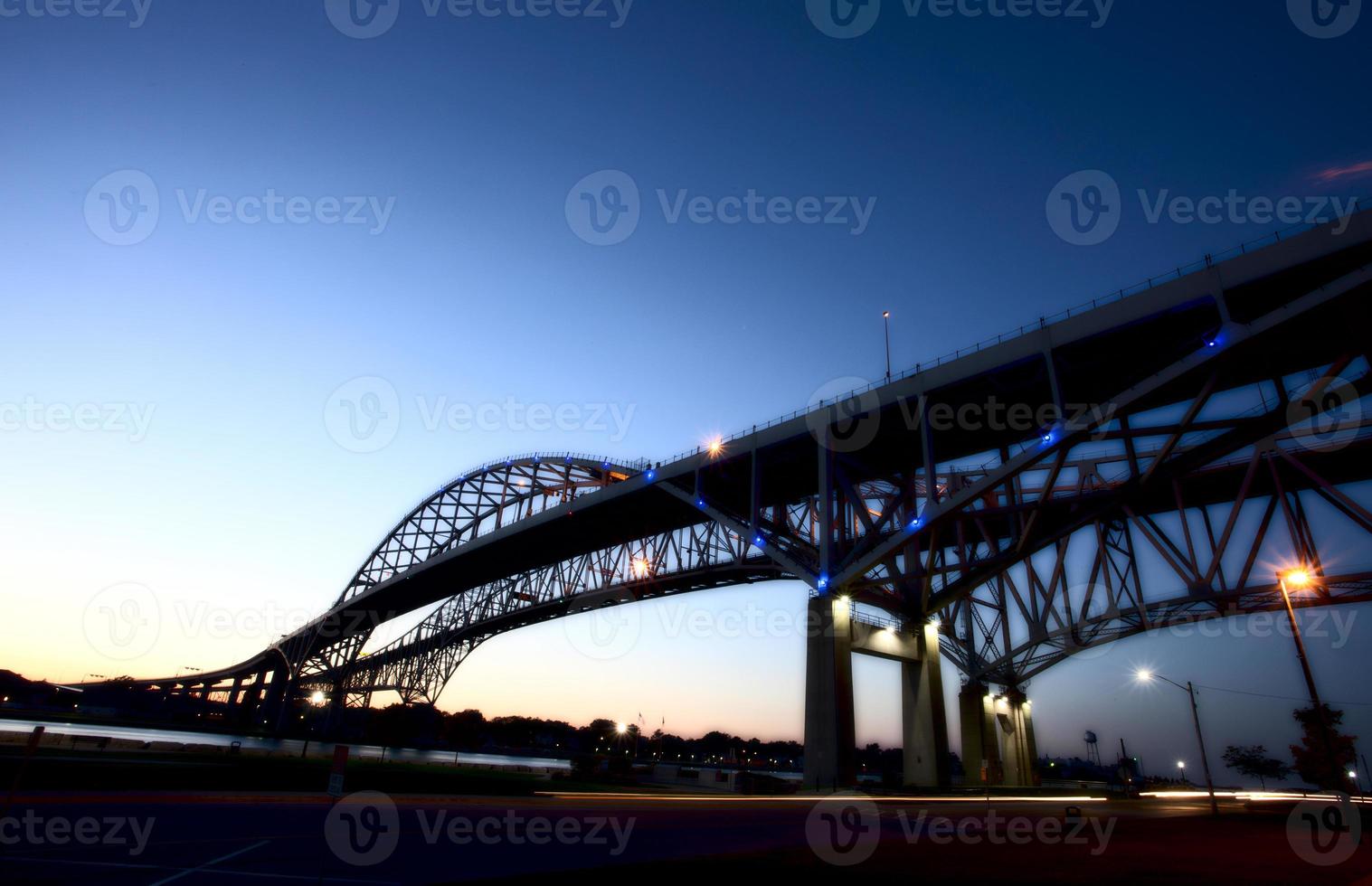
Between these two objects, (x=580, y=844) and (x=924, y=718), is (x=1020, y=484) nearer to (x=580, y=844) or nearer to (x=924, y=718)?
(x=924, y=718)

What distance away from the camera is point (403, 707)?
123m

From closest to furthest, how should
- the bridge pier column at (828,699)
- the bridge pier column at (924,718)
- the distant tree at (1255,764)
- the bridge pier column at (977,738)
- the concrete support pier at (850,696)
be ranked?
the bridge pier column at (828,699)
the concrete support pier at (850,696)
the bridge pier column at (924,718)
the bridge pier column at (977,738)
the distant tree at (1255,764)

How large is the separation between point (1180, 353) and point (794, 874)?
Result: 25.5 metres

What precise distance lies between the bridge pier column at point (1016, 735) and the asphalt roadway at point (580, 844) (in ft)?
117

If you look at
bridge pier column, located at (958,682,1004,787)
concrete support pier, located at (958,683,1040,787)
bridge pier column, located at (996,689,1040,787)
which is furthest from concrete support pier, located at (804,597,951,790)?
bridge pier column, located at (996,689,1040,787)

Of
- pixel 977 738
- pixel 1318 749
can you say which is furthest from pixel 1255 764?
pixel 977 738

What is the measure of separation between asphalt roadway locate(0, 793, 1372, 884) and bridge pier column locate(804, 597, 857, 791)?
26.7 feet

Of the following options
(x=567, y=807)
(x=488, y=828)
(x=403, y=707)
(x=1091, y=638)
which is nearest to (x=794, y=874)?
(x=488, y=828)

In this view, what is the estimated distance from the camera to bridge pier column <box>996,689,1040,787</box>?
181 feet

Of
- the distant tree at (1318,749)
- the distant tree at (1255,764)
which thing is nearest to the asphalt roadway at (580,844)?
the distant tree at (1318,749)

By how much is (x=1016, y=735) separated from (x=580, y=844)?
5442cm

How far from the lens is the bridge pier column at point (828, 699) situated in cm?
2950

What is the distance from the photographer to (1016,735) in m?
56.2

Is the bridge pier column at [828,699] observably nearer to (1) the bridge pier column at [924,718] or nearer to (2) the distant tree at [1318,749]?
(1) the bridge pier column at [924,718]
